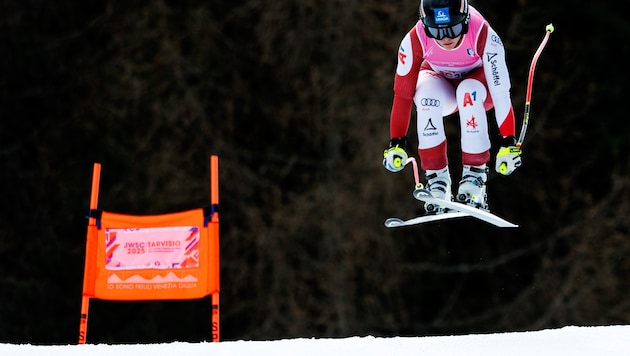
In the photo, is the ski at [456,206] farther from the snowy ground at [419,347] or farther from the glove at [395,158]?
the snowy ground at [419,347]

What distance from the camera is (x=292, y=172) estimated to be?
18.0 m

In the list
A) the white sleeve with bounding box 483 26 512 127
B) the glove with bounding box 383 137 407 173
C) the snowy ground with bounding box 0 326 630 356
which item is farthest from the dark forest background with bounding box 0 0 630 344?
the white sleeve with bounding box 483 26 512 127

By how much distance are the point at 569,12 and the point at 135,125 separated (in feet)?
19.7

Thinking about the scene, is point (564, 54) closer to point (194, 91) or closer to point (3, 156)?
point (194, 91)

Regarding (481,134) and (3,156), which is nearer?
(481,134)

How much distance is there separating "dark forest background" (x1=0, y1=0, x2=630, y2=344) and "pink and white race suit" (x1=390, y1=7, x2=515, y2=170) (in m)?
8.58

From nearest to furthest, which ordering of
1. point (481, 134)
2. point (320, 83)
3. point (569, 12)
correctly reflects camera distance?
point (481, 134) → point (320, 83) → point (569, 12)

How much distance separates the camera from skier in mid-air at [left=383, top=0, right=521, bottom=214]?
8.42 metres

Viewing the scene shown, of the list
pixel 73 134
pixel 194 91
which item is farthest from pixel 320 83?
pixel 73 134

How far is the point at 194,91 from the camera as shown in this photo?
60.0 feet

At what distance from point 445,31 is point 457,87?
45cm

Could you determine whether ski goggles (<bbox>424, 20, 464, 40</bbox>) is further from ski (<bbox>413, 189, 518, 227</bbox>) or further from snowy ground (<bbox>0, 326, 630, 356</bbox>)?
snowy ground (<bbox>0, 326, 630, 356</bbox>)

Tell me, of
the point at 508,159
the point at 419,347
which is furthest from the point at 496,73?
A: the point at 419,347

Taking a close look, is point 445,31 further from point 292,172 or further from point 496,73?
point 292,172
